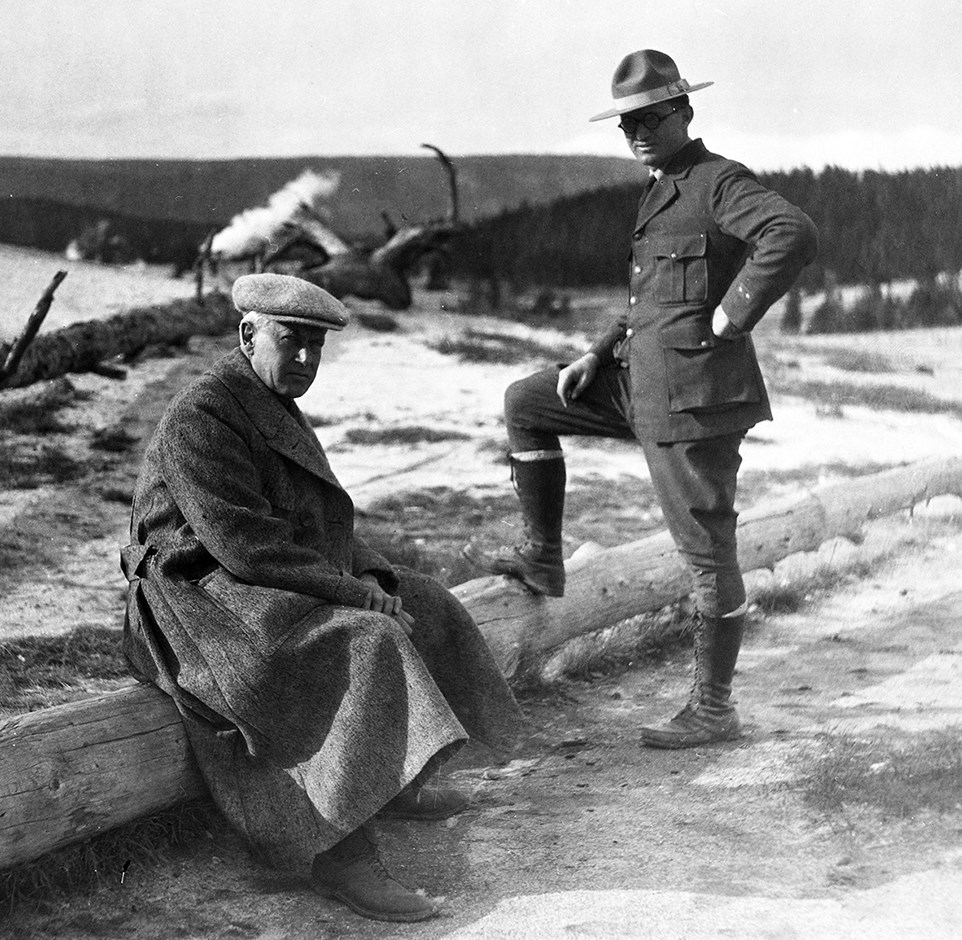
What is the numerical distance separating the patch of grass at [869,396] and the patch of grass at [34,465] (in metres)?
4.06

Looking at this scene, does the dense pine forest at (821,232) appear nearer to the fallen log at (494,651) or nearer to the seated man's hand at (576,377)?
the fallen log at (494,651)

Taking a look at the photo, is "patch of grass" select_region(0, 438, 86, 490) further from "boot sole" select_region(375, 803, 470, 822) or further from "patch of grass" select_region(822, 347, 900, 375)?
"patch of grass" select_region(822, 347, 900, 375)

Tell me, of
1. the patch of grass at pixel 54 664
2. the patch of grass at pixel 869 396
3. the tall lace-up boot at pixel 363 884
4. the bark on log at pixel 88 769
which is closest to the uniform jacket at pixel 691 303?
the tall lace-up boot at pixel 363 884

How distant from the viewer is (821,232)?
7.29 metres

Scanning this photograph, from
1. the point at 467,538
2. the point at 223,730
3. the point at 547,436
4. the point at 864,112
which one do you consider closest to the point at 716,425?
the point at 547,436

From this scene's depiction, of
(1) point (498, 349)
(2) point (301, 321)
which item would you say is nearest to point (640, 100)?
(2) point (301, 321)

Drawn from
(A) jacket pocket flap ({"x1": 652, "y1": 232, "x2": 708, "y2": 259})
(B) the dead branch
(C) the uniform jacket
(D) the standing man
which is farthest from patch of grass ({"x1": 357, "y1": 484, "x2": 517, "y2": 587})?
(A) jacket pocket flap ({"x1": 652, "y1": 232, "x2": 708, "y2": 259})

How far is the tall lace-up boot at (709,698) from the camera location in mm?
4047

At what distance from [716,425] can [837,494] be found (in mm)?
2412

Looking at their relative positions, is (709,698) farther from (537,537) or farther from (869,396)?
(869,396)

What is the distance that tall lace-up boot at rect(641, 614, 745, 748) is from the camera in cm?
405

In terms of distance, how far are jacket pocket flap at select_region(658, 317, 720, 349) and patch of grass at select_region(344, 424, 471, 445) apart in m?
2.69

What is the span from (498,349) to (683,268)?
3092mm

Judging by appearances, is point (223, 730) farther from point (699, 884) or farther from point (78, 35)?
point (78, 35)
